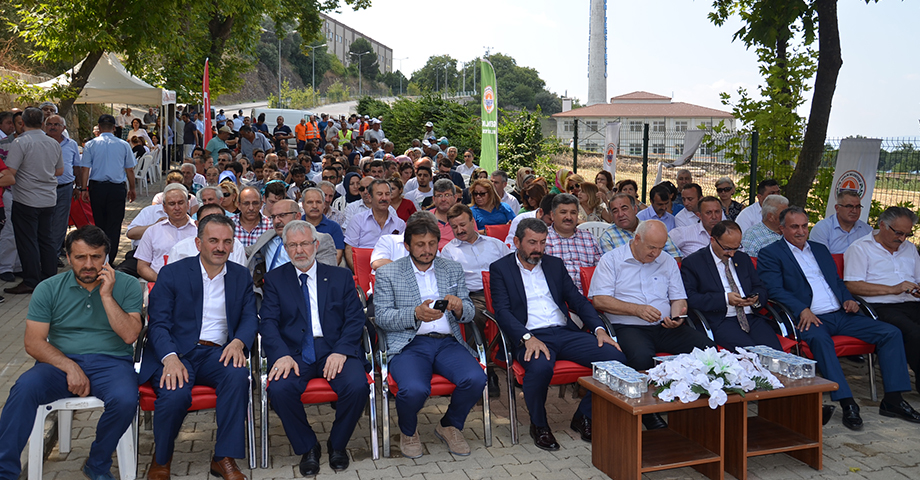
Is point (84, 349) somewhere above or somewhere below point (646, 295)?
below

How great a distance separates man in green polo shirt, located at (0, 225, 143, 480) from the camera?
144 inches

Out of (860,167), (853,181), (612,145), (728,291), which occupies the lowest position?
(728,291)

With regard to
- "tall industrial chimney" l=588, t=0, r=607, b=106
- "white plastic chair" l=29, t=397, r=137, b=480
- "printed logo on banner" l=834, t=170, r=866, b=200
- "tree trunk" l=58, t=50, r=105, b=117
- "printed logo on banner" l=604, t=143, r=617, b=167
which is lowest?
"white plastic chair" l=29, t=397, r=137, b=480

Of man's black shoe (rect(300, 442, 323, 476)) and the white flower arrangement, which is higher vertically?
the white flower arrangement

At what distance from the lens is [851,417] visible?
15.7 ft

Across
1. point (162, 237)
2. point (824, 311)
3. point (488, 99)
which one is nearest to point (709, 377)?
point (824, 311)

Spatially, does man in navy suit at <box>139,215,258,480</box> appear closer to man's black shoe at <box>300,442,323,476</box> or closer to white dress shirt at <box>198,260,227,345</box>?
white dress shirt at <box>198,260,227,345</box>

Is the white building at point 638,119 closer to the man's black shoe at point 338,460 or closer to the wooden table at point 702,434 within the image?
the wooden table at point 702,434

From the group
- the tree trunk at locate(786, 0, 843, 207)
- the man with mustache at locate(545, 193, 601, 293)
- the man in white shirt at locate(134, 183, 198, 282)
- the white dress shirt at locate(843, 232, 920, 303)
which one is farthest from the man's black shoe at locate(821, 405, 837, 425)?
the tree trunk at locate(786, 0, 843, 207)

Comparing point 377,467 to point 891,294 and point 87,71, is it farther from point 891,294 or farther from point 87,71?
point 87,71

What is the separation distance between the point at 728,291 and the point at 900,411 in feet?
4.42

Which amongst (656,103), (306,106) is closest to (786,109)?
(306,106)

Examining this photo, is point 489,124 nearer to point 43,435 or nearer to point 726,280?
point 726,280

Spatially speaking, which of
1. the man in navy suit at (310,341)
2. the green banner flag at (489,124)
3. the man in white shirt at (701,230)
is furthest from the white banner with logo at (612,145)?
the man in navy suit at (310,341)
